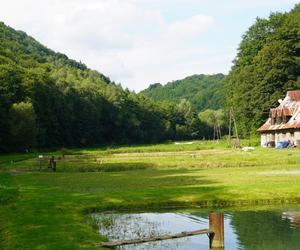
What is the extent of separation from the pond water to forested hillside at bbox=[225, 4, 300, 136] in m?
82.0

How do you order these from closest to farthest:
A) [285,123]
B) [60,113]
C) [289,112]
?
[285,123]
[289,112]
[60,113]

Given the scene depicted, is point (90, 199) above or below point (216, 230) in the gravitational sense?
below

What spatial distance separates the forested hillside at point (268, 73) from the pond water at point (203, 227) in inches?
3227

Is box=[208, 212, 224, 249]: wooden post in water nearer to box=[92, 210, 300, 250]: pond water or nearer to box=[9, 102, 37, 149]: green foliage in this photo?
box=[92, 210, 300, 250]: pond water

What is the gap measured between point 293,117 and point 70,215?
A: 70.4 m

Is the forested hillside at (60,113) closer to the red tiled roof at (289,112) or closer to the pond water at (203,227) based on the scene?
the red tiled roof at (289,112)

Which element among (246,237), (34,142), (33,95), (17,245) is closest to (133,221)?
(246,237)

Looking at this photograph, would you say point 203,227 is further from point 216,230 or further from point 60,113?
point 60,113

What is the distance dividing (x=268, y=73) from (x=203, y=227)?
86030mm

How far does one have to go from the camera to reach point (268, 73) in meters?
103

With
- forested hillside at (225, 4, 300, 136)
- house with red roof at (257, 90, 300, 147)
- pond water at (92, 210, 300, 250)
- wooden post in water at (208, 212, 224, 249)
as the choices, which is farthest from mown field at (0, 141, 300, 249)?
forested hillside at (225, 4, 300, 136)

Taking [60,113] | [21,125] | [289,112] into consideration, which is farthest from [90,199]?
[60,113]

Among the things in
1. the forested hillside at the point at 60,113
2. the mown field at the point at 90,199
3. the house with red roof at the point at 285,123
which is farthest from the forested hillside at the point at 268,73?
the mown field at the point at 90,199

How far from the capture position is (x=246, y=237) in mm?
20359
